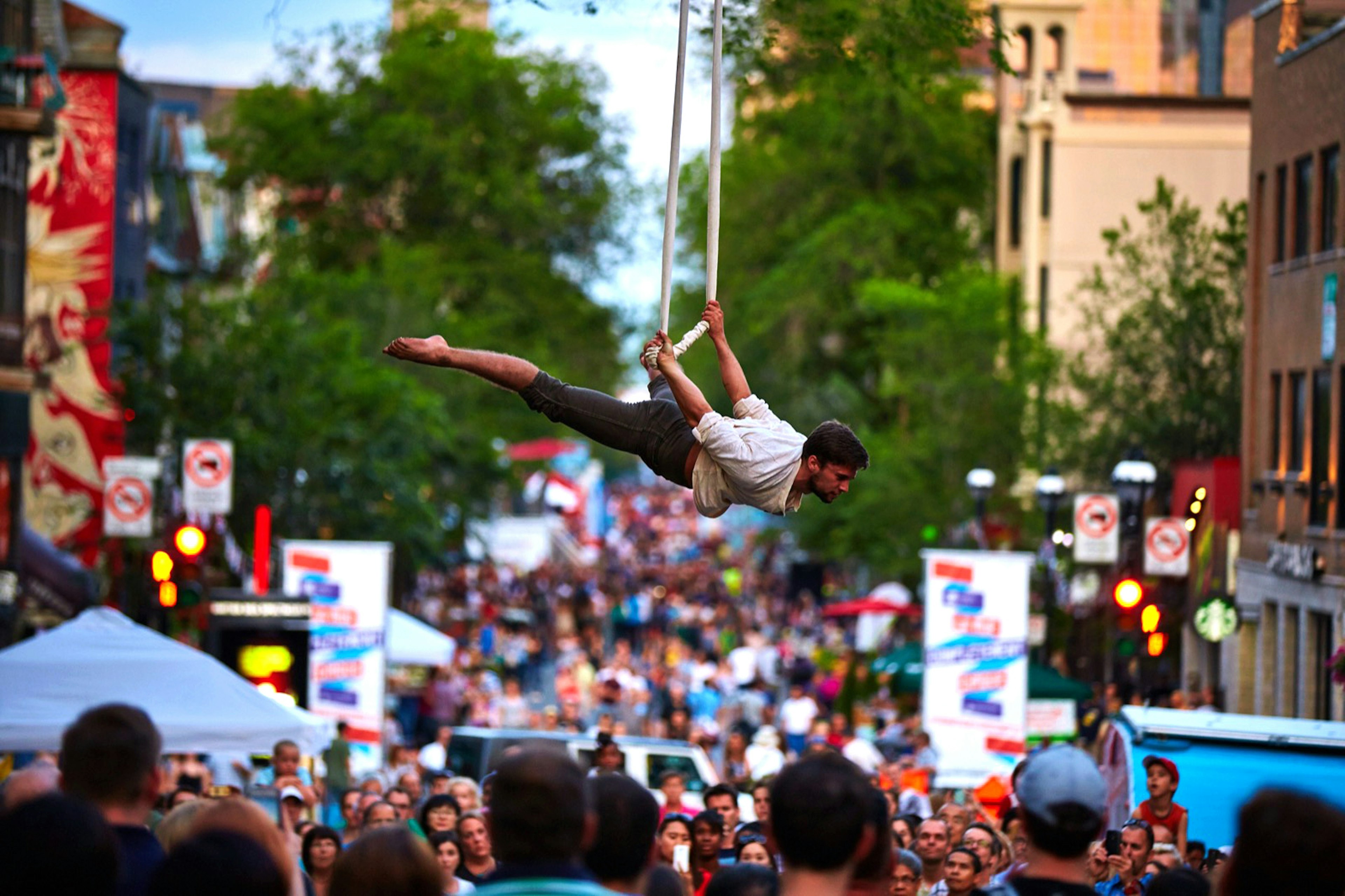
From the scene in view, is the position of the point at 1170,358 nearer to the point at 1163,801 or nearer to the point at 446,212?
the point at 1163,801

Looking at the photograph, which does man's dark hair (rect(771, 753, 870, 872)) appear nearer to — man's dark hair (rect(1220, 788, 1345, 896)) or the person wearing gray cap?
the person wearing gray cap

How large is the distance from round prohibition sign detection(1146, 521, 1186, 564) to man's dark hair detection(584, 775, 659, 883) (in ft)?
65.2

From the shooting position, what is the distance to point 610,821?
232 inches

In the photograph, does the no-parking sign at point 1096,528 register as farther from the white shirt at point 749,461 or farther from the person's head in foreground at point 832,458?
the person's head in foreground at point 832,458

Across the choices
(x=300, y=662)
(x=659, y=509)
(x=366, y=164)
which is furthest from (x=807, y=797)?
(x=659, y=509)

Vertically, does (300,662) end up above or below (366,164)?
below

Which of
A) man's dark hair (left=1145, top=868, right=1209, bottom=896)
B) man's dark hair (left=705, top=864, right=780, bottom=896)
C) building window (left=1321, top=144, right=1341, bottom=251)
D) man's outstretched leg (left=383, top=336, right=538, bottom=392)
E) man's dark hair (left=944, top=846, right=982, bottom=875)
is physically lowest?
man's dark hair (left=944, top=846, right=982, bottom=875)

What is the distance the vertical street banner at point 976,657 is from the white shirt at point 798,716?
398 cm

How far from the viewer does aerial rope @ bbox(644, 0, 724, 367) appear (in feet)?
29.5

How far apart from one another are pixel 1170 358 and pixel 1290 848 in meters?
28.5

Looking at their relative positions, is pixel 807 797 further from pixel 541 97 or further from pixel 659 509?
pixel 659 509

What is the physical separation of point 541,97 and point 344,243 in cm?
655

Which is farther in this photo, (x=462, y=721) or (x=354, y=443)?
(x=354, y=443)

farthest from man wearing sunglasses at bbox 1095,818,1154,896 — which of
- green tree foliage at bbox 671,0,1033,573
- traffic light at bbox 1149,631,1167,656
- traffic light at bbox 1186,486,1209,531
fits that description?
green tree foliage at bbox 671,0,1033,573
